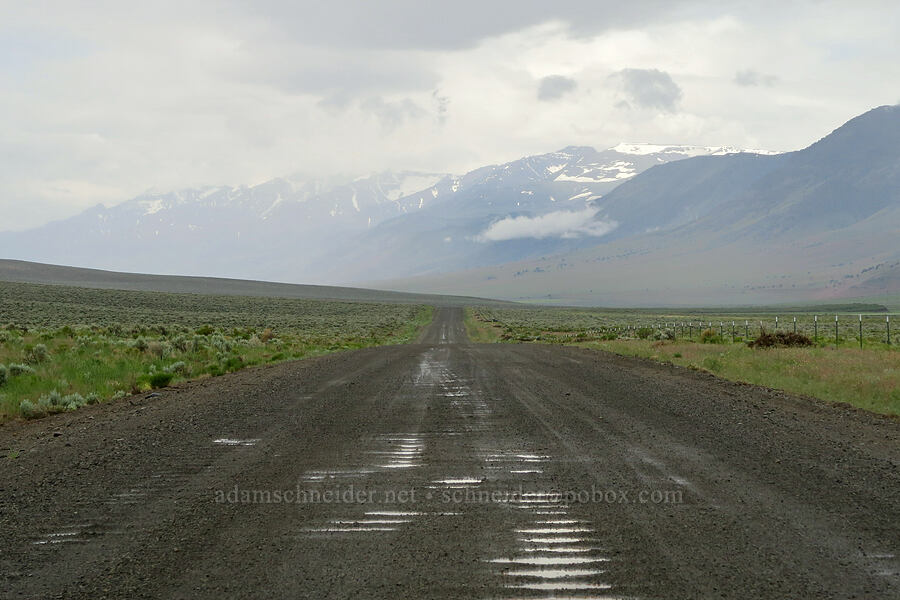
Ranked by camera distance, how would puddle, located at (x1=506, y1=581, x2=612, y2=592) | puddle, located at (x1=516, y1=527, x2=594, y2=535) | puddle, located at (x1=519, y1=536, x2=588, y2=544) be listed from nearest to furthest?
puddle, located at (x1=506, y1=581, x2=612, y2=592)
puddle, located at (x1=519, y1=536, x2=588, y2=544)
puddle, located at (x1=516, y1=527, x2=594, y2=535)

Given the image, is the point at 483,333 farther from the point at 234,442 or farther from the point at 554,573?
the point at 554,573

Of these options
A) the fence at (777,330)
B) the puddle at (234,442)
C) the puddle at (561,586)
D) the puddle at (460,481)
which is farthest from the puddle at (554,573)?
the fence at (777,330)

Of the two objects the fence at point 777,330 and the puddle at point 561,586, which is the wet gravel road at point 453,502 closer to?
the puddle at point 561,586

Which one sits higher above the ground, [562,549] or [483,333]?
[562,549]

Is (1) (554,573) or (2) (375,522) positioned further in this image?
(2) (375,522)

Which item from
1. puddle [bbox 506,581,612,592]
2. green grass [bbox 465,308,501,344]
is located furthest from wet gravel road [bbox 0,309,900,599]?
green grass [bbox 465,308,501,344]

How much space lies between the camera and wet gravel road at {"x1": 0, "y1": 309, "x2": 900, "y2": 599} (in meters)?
5.21

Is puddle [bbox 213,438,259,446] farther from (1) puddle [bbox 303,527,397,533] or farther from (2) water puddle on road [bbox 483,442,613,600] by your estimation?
(2) water puddle on road [bbox 483,442,613,600]

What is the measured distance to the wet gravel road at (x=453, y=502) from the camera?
A: 17.1 ft

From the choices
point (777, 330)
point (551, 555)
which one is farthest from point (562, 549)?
point (777, 330)

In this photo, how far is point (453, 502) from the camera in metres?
6.96

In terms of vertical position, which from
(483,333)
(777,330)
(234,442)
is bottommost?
(483,333)

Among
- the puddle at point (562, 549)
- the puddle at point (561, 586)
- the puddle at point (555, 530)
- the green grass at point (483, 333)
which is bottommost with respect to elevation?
the green grass at point (483, 333)

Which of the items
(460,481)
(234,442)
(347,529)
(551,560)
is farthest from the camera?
(234,442)
